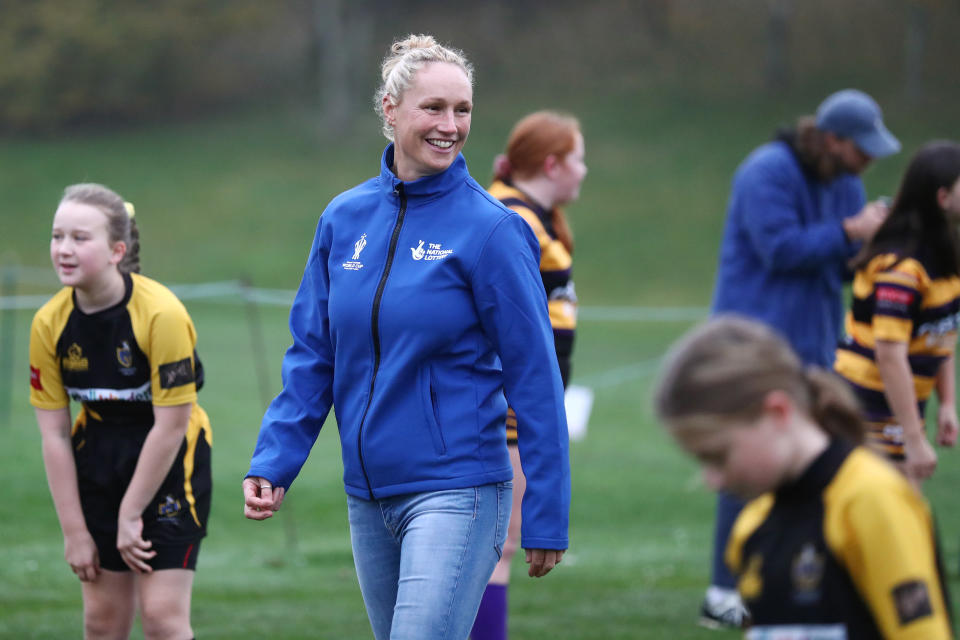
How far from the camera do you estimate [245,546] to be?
784cm

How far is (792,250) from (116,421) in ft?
9.84

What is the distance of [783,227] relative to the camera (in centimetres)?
536

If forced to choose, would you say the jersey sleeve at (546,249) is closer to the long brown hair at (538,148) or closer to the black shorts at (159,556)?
the long brown hair at (538,148)

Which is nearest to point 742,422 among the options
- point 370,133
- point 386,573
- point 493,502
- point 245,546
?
point 493,502

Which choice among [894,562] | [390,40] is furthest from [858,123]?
[390,40]

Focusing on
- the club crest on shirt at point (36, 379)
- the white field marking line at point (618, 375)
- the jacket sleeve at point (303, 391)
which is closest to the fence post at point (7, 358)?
the club crest on shirt at point (36, 379)

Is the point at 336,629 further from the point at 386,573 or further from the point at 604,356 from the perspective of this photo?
the point at 604,356

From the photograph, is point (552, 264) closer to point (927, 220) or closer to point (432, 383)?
point (927, 220)

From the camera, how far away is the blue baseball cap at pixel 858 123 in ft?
16.9

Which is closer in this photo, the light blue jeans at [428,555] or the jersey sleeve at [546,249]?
the light blue jeans at [428,555]

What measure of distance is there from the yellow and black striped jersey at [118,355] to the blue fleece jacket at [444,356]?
699 millimetres

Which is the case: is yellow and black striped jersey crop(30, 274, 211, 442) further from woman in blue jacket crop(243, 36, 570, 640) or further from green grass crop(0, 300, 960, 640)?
green grass crop(0, 300, 960, 640)

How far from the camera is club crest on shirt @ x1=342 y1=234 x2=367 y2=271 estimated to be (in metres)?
3.21

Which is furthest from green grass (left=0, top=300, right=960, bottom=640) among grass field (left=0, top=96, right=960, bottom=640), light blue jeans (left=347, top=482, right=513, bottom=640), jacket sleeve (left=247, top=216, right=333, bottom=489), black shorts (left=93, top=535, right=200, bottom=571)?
black shorts (left=93, top=535, right=200, bottom=571)
